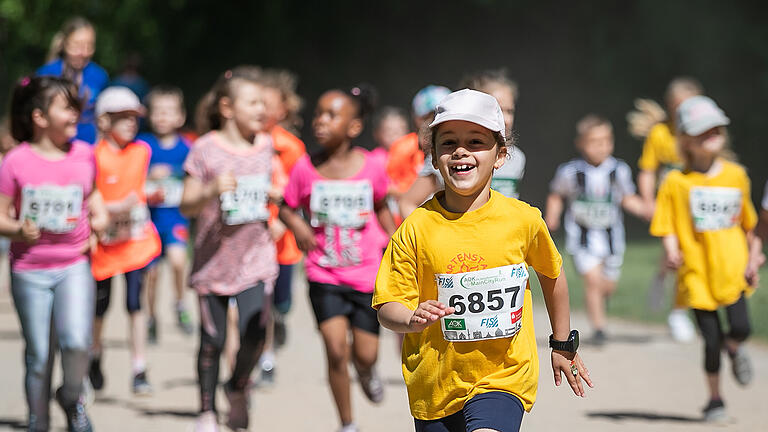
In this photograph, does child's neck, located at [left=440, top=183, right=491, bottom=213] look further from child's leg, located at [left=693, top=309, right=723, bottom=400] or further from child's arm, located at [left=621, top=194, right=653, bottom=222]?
child's arm, located at [left=621, top=194, right=653, bottom=222]

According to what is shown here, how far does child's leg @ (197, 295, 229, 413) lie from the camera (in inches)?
286

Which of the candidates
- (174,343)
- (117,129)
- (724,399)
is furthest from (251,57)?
(724,399)

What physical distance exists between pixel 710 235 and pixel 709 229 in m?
0.04

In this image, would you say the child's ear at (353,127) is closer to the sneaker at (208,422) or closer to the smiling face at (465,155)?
the sneaker at (208,422)

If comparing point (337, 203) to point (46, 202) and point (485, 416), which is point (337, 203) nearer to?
point (46, 202)

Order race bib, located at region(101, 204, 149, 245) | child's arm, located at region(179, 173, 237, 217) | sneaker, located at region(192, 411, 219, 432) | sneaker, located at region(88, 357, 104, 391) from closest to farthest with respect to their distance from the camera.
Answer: child's arm, located at region(179, 173, 237, 217) → sneaker, located at region(192, 411, 219, 432) → sneaker, located at region(88, 357, 104, 391) → race bib, located at region(101, 204, 149, 245)

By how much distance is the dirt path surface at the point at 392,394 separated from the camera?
7.86 metres

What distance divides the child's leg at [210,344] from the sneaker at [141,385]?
1713 millimetres

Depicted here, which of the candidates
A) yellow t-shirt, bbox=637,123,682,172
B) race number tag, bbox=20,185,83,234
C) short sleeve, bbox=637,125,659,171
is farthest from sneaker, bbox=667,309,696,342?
race number tag, bbox=20,185,83,234

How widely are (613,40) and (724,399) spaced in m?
15.5

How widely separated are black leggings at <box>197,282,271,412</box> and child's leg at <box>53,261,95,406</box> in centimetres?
68

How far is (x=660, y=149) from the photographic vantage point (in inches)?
486

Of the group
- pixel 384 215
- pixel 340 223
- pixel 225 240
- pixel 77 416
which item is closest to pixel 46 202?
pixel 225 240

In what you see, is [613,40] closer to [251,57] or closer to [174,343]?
[251,57]
